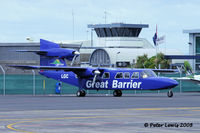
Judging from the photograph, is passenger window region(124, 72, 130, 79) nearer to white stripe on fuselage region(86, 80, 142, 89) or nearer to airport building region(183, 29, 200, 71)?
white stripe on fuselage region(86, 80, 142, 89)

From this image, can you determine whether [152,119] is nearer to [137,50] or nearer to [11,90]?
[11,90]

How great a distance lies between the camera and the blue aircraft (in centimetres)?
4050

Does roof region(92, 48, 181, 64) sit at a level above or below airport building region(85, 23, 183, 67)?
below

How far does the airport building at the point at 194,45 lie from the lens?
10319 centimetres

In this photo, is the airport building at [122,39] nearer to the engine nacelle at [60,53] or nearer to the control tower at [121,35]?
the control tower at [121,35]

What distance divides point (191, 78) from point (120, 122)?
3194cm

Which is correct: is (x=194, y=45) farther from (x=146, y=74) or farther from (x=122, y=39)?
(x=146, y=74)

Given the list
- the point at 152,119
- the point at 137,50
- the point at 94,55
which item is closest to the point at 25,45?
the point at 94,55

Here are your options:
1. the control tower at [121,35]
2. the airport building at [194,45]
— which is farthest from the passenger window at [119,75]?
the control tower at [121,35]

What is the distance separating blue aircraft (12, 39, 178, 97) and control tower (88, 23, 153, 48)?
80765 millimetres

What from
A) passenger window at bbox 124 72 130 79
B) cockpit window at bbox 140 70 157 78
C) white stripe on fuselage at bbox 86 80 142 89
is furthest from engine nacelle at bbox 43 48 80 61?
cockpit window at bbox 140 70 157 78

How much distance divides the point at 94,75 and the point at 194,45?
64080 millimetres

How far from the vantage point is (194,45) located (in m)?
104

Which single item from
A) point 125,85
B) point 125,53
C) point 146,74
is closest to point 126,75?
point 125,85
